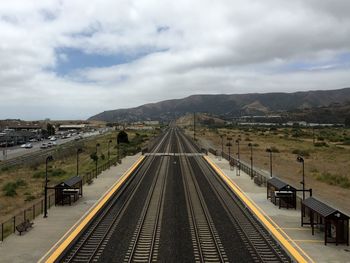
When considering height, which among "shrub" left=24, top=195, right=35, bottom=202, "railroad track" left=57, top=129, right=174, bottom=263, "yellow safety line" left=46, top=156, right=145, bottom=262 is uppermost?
"yellow safety line" left=46, top=156, right=145, bottom=262

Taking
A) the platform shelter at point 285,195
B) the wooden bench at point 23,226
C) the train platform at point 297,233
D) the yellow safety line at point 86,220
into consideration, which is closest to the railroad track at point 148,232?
the yellow safety line at point 86,220

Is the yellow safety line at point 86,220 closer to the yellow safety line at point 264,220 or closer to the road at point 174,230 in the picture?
the road at point 174,230

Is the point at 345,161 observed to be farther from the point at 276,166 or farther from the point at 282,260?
the point at 282,260

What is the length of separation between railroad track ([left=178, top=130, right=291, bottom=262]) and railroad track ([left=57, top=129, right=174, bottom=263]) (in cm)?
683

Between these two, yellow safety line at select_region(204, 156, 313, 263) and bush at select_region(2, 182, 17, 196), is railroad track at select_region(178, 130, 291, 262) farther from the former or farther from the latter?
bush at select_region(2, 182, 17, 196)

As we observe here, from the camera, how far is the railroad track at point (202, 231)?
56.0 feet

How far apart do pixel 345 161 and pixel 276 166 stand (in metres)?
12.3

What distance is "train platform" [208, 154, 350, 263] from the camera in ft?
54.7

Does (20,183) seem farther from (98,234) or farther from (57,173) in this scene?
(98,234)

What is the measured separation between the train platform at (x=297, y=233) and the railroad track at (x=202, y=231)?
3458 mm

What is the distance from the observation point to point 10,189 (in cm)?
3822

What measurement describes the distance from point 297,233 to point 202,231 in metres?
4.87

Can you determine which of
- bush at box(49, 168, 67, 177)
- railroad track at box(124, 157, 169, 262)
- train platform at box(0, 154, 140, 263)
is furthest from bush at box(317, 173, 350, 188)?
bush at box(49, 168, 67, 177)

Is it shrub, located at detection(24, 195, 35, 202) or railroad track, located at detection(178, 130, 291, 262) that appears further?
shrub, located at detection(24, 195, 35, 202)
